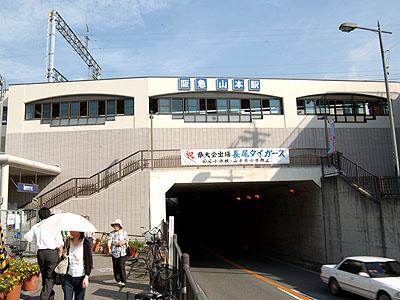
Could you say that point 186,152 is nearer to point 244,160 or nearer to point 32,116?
point 244,160

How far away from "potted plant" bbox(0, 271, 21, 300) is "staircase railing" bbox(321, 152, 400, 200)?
14141 mm

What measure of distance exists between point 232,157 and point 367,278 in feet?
33.1

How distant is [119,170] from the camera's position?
850 inches

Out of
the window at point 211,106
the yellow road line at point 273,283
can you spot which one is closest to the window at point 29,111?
the window at point 211,106

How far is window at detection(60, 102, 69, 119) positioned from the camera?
83.6ft

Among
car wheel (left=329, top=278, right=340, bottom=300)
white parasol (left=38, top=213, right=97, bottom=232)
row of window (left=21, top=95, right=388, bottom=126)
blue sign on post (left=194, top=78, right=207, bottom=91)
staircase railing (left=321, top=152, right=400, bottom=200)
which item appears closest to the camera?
white parasol (left=38, top=213, right=97, bottom=232)

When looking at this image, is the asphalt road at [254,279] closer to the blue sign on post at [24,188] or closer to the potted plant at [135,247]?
the potted plant at [135,247]

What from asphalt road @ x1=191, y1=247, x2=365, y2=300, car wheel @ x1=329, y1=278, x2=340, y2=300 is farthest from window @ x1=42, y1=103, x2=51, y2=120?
car wheel @ x1=329, y1=278, x2=340, y2=300

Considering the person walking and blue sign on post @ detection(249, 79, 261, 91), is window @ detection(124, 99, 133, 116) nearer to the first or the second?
blue sign on post @ detection(249, 79, 261, 91)

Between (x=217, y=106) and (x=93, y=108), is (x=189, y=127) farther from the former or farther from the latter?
(x=93, y=108)

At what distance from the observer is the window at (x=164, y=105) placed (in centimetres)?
2530

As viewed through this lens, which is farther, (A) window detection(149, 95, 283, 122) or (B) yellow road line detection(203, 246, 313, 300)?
(A) window detection(149, 95, 283, 122)

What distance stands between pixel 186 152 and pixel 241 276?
709 cm

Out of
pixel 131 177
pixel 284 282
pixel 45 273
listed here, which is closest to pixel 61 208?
pixel 131 177
